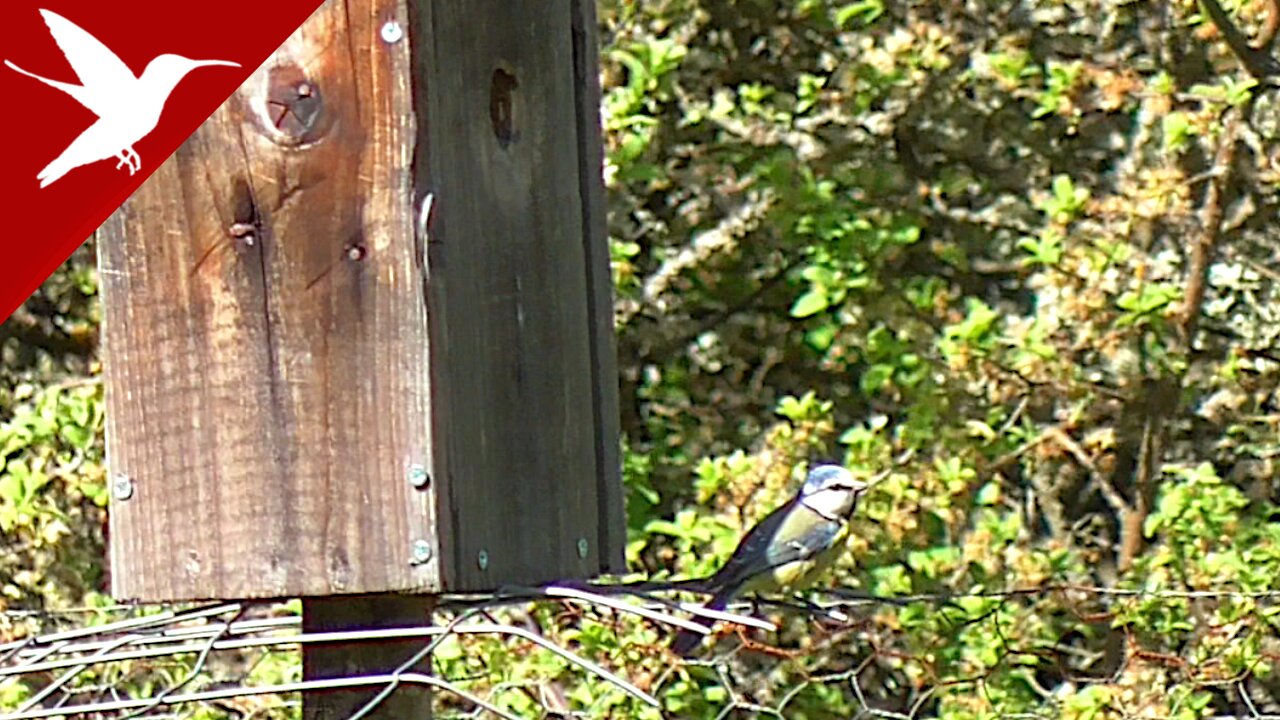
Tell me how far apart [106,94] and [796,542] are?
211 centimetres

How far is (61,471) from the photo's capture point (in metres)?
4.69

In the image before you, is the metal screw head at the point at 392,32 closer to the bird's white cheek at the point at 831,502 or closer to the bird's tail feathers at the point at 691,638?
the bird's tail feathers at the point at 691,638

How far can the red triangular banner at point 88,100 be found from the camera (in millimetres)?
1938

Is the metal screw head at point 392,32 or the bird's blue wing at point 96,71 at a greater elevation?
the metal screw head at point 392,32

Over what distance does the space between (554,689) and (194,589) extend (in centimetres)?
214

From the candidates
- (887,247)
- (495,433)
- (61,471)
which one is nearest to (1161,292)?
(887,247)

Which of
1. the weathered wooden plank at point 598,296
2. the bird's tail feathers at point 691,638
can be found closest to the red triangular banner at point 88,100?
the weathered wooden plank at point 598,296

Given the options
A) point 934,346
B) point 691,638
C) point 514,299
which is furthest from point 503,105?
point 934,346

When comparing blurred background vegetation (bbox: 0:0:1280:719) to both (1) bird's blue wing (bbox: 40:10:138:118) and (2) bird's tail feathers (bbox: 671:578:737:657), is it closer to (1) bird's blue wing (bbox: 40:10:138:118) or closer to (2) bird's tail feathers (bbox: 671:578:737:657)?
(2) bird's tail feathers (bbox: 671:578:737:657)

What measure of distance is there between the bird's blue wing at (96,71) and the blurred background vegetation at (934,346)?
2281 millimetres

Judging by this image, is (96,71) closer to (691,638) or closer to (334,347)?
(334,347)

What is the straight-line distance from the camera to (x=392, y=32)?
209 cm

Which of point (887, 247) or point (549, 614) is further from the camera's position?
point (887, 247)

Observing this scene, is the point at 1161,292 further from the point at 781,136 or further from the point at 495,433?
the point at 495,433
